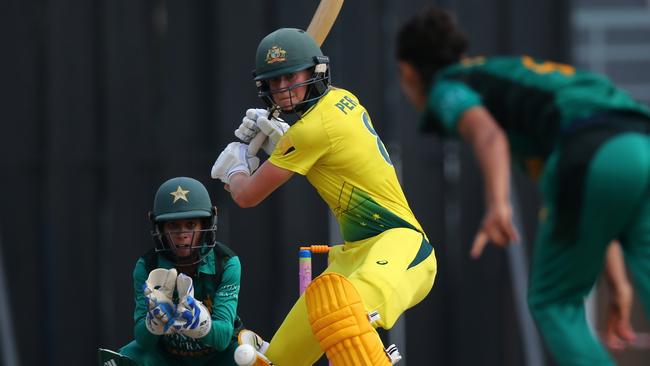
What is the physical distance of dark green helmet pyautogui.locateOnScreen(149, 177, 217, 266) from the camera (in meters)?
4.90

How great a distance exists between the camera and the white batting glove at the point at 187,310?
4.48 metres

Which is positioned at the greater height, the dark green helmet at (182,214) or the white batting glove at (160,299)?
the dark green helmet at (182,214)

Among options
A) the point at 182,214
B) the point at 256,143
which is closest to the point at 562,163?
the point at 256,143

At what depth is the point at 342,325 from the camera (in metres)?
4.21

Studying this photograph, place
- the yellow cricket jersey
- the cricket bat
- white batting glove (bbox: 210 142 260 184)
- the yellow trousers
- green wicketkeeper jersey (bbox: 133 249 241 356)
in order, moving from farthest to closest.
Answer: the cricket bat < white batting glove (bbox: 210 142 260 184) < green wicketkeeper jersey (bbox: 133 249 241 356) < the yellow cricket jersey < the yellow trousers

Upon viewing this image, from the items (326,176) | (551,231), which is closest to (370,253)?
(326,176)

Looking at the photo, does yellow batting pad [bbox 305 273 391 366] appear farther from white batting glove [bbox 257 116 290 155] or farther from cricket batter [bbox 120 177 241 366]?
white batting glove [bbox 257 116 290 155]

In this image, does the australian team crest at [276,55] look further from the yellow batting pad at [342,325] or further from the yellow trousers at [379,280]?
the yellow batting pad at [342,325]

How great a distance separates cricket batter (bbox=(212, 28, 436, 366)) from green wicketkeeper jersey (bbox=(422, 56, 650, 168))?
0.43m

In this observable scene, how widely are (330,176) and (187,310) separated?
2.59 ft

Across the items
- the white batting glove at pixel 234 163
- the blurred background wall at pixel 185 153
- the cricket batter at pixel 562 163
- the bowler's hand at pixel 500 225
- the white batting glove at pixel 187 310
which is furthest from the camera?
the blurred background wall at pixel 185 153

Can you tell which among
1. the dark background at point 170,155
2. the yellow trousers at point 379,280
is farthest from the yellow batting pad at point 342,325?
the dark background at point 170,155

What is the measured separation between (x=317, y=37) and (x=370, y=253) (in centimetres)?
138

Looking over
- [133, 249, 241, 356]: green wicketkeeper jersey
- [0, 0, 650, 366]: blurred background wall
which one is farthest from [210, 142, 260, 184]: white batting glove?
[0, 0, 650, 366]: blurred background wall
